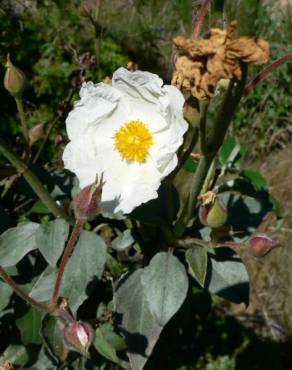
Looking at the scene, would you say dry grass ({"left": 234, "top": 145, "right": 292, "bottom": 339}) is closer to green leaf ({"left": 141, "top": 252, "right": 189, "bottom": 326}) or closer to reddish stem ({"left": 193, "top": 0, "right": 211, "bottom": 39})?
green leaf ({"left": 141, "top": 252, "right": 189, "bottom": 326})

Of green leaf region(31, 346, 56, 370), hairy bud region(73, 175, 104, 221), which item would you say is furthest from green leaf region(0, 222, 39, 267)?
green leaf region(31, 346, 56, 370)

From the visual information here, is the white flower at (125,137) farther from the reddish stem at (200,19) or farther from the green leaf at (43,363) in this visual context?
the green leaf at (43,363)

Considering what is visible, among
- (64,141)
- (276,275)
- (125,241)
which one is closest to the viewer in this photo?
(125,241)

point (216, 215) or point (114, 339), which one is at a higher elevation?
point (216, 215)

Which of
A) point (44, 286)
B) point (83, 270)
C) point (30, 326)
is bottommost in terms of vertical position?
point (30, 326)

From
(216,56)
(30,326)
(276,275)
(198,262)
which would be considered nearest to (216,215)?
(198,262)

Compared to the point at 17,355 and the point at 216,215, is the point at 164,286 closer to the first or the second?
the point at 216,215
